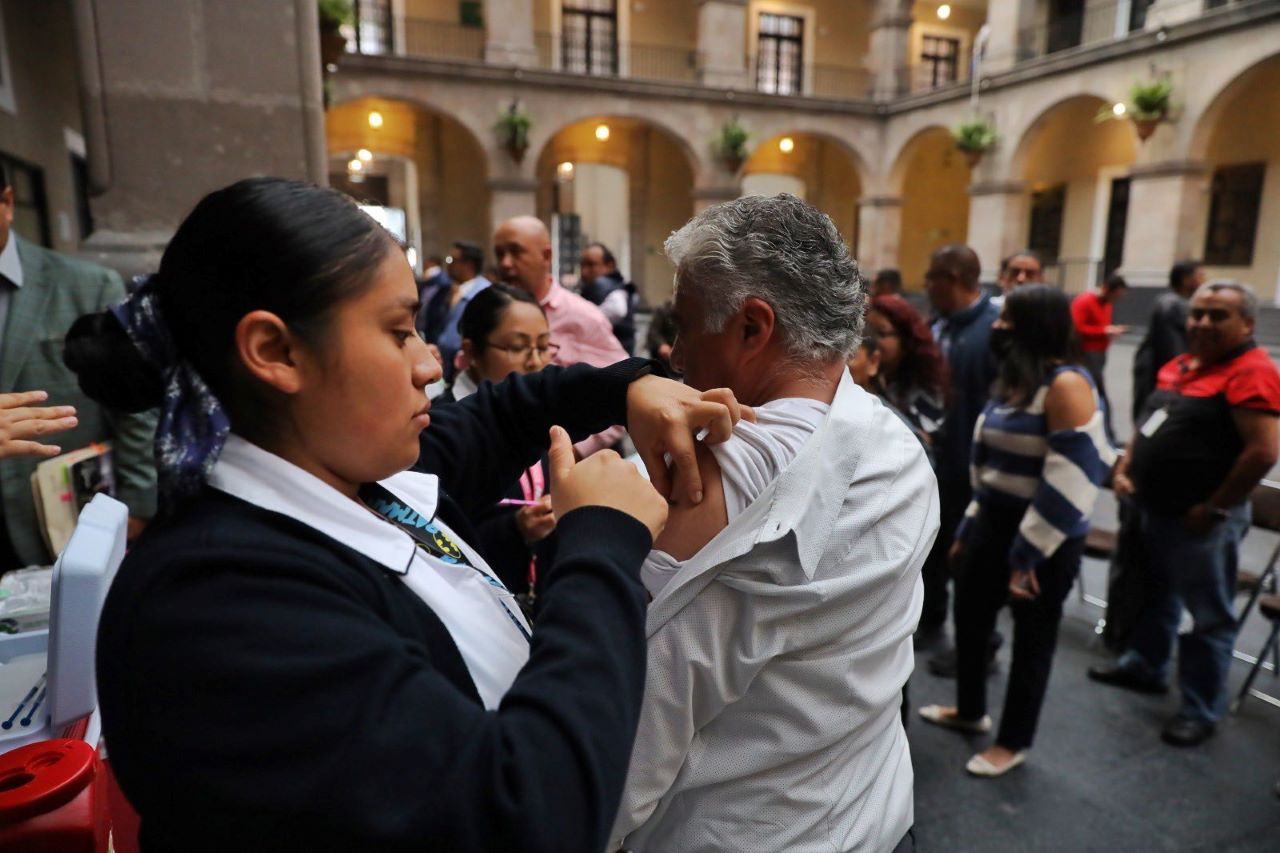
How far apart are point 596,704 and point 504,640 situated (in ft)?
0.75

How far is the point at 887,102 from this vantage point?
19.2m

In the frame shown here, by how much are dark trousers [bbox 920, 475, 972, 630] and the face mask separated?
1.03 meters

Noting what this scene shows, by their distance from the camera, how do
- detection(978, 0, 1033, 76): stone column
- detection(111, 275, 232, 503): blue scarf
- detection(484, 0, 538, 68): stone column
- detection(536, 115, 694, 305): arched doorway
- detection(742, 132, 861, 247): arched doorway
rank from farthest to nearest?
detection(742, 132, 861, 247): arched doorway
detection(536, 115, 694, 305): arched doorway
detection(978, 0, 1033, 76): stone column
detection(484, 0, 538, 68): stone column
detection(111, 275, 232, 503): blue scarf

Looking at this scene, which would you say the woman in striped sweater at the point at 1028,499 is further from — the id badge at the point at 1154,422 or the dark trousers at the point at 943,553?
the dark trousers at the point at 943,553

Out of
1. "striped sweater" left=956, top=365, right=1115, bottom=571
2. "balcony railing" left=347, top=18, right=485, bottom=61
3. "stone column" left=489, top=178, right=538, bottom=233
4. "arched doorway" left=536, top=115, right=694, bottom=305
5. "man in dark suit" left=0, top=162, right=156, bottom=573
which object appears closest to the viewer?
"man in dark suit" left=0, top=162, right=156, bottom=573

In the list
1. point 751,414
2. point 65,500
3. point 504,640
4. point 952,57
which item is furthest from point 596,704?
point 952,57

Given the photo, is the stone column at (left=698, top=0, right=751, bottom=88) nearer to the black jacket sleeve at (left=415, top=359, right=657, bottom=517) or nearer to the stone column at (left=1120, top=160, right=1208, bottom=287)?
the stone column at (left=1120, top=160, right=1208, bottom=287)

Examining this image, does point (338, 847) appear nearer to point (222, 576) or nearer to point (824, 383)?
point (222, 576)

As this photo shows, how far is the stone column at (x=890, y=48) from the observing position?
19.1m

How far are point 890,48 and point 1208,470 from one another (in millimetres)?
18885

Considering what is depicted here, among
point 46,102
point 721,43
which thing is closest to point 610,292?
point 46,102

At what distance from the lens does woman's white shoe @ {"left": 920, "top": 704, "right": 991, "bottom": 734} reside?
3281mm

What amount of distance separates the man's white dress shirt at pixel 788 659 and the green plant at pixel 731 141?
57.0 ft

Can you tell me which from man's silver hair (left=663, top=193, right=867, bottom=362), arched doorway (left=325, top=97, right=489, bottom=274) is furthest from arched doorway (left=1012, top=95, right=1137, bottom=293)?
man's silver hair (left=663, top=193, right=867, bottom=362)
